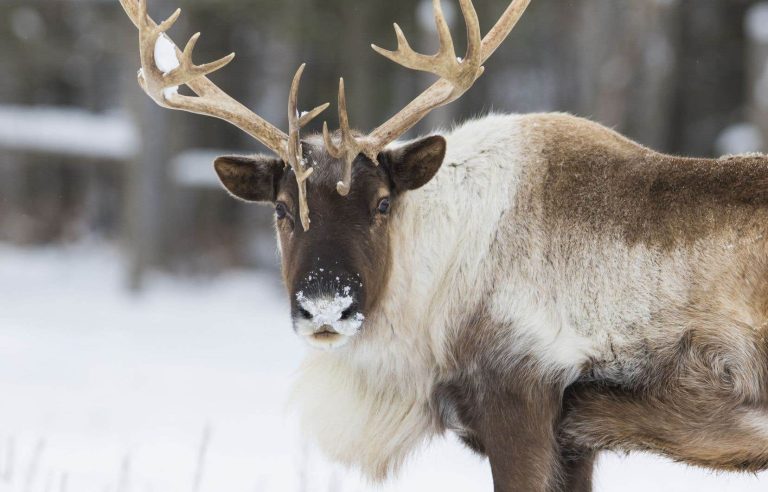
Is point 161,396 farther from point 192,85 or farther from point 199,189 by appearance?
point 199,189

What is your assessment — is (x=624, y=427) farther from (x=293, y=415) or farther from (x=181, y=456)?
(x=181, y=456)

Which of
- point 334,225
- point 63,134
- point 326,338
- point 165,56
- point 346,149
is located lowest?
point 326,338

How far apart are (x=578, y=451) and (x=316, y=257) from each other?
4.16ft

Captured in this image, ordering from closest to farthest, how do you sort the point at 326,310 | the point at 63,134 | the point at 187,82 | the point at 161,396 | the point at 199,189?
the point at 326,310 → the point at 187,82 → the point at 161,396 → the point at 63,134 → the point at 199,189

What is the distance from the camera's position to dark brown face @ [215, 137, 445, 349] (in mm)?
3938

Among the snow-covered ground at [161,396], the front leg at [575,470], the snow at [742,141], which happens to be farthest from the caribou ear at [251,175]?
the snow at [742,141]

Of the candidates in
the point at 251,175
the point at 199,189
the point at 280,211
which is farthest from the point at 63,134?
the point at 280,211

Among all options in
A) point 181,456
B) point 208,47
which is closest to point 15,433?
point 181,456

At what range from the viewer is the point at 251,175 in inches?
178

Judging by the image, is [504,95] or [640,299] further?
[504,95]

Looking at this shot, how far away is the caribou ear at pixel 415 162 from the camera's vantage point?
4.26m

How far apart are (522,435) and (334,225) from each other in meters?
1.04

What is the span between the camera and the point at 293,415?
15.9 ft

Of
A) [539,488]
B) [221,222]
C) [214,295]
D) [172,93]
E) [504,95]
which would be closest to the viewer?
[539,488]
